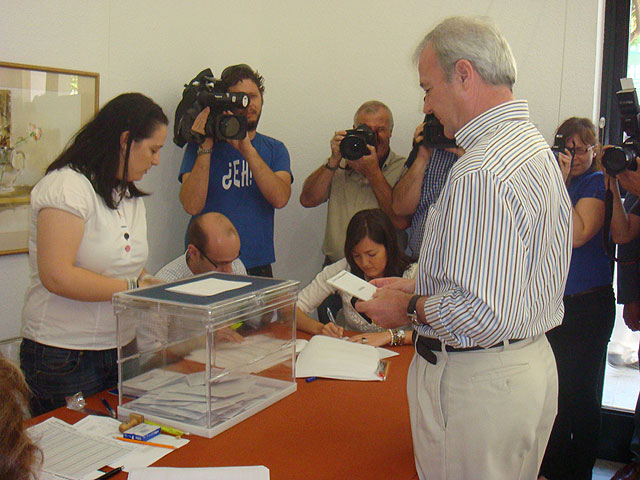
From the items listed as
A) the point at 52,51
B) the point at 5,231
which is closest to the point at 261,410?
the point at 5,231

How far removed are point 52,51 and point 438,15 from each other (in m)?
1.97

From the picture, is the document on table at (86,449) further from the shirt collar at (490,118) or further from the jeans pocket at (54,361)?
the shirt collar at (490,118)

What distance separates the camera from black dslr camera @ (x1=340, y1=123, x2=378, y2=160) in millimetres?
2910

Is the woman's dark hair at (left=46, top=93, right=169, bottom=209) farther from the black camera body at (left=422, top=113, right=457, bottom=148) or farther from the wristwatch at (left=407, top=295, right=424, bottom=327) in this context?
the black camera body at (left=422, top=113, right=457, bottom=148)

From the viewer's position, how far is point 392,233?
8.56ft

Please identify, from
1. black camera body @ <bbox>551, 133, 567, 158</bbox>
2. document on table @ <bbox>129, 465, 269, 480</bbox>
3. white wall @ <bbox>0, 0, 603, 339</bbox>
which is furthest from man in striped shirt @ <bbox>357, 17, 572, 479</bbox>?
white wall @ <bbox>0, 0, 603, 339</bbox>

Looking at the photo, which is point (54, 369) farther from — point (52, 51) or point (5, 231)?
point (52, 51)

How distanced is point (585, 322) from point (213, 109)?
1.87m

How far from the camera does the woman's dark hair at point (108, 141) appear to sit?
1839mm

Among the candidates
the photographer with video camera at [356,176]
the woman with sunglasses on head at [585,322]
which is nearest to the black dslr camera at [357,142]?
the photographer with video camera at [356,176]

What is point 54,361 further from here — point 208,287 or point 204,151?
point 204,151

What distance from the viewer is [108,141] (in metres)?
1.88

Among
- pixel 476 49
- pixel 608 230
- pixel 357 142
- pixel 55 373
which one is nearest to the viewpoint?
pixel 476 49

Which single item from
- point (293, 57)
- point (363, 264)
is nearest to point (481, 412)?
point (363, 264)
